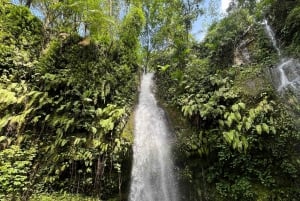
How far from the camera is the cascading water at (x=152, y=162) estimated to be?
7.36 m

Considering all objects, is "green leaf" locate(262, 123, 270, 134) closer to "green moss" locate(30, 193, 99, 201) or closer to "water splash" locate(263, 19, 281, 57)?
"water splash" locate(263, 19, 281, 57)

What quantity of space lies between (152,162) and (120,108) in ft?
6.96

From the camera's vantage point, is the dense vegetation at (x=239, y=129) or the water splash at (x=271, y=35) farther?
the water splash at (x=271, y=35)

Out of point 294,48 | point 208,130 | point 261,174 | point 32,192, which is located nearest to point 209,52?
point 294,48

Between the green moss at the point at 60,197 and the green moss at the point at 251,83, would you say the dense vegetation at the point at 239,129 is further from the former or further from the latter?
the green moss at the point at 60,197

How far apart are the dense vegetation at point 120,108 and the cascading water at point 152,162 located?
32 centimetres

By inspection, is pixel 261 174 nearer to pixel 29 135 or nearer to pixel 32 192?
pixel 32 192

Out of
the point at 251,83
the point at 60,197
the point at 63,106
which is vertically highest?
the point at 251,83

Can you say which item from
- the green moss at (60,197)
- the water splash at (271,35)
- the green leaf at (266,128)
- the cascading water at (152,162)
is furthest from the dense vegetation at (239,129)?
the green moss at (60,197)

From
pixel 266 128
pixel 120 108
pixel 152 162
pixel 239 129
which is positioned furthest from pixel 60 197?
pixel 266 128

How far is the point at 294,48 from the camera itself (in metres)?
9.34

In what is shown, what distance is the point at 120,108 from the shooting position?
8852 millimetres

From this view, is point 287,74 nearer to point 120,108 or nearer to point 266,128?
point 266,128

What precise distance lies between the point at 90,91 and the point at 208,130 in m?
4.06
